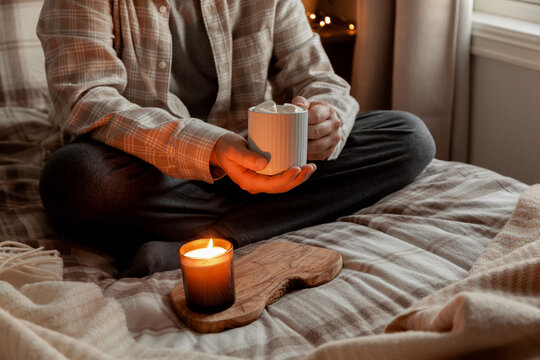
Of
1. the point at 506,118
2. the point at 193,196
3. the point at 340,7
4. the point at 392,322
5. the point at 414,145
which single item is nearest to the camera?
the point at 392,322

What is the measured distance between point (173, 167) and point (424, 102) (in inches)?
40.3

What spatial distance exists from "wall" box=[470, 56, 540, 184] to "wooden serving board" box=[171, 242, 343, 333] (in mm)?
959

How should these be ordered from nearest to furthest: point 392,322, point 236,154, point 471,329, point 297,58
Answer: point 471,329 < point 392,322 < point 236,154 < point 297,58

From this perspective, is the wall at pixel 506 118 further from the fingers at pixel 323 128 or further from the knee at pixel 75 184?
the knee at pixel 75 184

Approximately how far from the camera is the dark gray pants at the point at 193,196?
115 centimetres

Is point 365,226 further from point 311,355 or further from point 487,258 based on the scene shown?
point 311,355

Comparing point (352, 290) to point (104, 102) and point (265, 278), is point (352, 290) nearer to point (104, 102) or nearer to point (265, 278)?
point (265, 278)

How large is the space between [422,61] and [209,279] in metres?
1.22

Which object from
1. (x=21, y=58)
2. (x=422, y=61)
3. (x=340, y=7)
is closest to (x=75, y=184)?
(x=21, y=58)

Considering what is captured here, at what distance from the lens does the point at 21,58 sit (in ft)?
5.65

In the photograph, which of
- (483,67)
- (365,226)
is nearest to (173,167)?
(365,226)

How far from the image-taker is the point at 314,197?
131 cm

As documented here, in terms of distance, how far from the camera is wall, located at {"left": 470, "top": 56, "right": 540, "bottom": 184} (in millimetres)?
1763

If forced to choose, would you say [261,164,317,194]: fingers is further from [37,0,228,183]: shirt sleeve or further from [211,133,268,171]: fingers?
[37,0,228,183]: shirt sleeve
